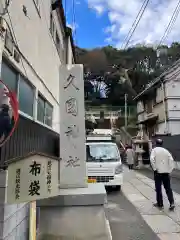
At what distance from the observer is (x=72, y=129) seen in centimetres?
531

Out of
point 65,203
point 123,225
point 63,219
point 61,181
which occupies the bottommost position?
point 123,225

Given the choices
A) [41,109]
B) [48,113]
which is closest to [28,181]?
[41,109]

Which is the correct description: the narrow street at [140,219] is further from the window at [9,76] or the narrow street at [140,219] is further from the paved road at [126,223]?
the window at [9,76]

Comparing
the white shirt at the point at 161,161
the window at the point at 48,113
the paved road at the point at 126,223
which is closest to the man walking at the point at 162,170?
the white shirt at the point at 161,161

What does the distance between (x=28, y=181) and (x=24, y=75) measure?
2817 millimetres

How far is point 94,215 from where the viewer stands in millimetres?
4488

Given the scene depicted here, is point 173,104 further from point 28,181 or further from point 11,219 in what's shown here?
point 28,181

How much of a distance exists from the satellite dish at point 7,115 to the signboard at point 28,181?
40 cm

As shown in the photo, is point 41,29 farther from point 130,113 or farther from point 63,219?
point 130,113

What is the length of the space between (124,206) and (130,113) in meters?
30.0

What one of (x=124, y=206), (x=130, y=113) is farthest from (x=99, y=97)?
(x=124, y=206)

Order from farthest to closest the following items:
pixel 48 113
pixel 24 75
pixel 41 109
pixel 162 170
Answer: pixel 48 113 → pixel 41 109 → pixel 162 170 → pixel 24 75

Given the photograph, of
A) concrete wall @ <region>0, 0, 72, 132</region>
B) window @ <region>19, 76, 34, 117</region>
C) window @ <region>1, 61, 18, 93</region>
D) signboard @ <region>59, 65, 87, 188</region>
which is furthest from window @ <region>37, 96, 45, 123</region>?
window @ <region>1, 61, 18, 93</region>

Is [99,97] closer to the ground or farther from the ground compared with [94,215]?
farther from the ground
